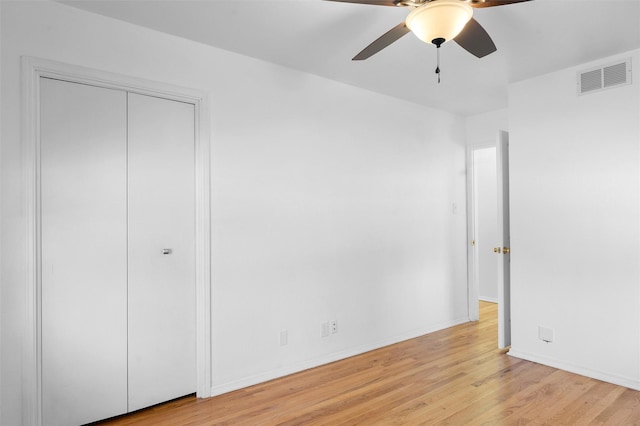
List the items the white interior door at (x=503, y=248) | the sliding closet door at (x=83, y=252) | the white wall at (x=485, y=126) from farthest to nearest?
the white wall at (x=485, y=126) < the white interior door at (x=503, y=248) < the sliding closet door at (x=83, y=252)

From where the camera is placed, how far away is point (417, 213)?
4.50 metres

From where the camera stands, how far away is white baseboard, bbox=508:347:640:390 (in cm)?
308

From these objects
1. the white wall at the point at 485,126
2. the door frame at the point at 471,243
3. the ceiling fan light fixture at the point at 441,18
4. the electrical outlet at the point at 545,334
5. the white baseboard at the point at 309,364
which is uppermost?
the white wall at the point at 485,126

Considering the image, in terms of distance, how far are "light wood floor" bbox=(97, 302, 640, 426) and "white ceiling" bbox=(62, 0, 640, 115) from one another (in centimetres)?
258

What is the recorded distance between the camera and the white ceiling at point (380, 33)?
243 cm

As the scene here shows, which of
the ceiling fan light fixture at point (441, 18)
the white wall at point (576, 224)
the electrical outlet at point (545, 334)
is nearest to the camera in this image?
the ceiling fan light fixture at point (441, 18)

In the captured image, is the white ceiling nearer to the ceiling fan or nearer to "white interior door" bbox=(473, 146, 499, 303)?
the ceiling fan

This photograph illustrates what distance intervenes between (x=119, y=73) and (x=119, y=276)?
4.35ft

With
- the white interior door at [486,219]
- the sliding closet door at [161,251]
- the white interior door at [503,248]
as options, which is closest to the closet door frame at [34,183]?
the sliding closet door at [161,251]

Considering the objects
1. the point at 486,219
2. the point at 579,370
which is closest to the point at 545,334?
the point at 579,370

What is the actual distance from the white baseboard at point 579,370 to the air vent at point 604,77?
2.32 meters

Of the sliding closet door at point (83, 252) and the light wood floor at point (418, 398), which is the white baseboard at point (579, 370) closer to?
the light wood floor at point (418, 398)

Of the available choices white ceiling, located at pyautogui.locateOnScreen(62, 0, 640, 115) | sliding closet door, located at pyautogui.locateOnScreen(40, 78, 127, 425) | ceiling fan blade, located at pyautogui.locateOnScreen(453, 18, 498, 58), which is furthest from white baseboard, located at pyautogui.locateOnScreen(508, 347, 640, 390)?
sliding closet door, located at pyautogui.locateOnScreen(40, 78, 127, 425)

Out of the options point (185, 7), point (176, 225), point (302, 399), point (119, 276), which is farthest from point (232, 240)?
point (185, 7)
